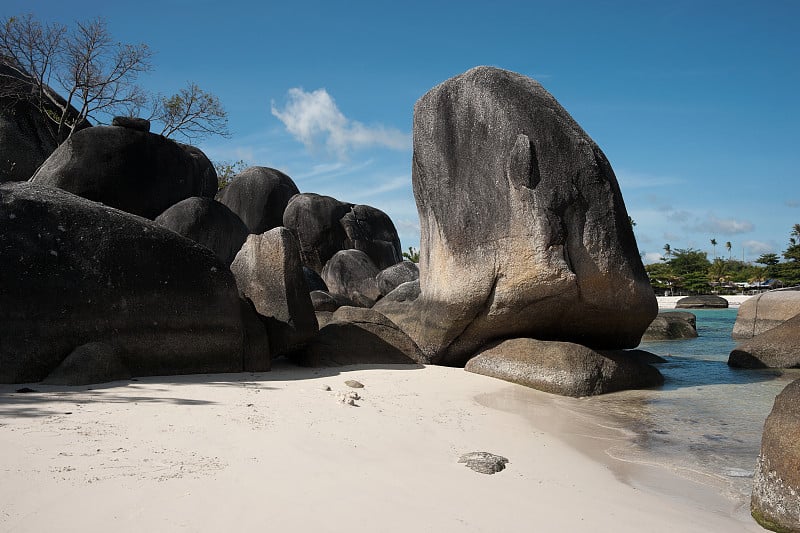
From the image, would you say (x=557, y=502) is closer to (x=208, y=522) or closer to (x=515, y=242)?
(x=208, y=522)

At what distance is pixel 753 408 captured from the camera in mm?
6625

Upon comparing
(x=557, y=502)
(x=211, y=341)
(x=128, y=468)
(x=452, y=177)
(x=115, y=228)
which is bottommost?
(x=557, y=502)

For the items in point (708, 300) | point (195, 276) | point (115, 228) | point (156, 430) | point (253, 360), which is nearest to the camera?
point (156, 430)

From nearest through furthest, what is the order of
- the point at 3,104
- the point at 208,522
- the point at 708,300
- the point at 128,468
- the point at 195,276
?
the point at 208,522 < the point at 128,468 < the point at 195,276 < the point at 3,104 < the point at 708,300

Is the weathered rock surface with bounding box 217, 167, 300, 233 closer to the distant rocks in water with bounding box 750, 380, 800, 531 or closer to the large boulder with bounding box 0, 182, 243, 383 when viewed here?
the large boulder with bounding box 0, 182, 243, 383

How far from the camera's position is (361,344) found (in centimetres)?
822

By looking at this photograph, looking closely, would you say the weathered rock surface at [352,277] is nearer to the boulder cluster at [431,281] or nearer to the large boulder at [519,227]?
the boulder cluster at [431,281]

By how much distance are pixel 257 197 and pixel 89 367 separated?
17.9m

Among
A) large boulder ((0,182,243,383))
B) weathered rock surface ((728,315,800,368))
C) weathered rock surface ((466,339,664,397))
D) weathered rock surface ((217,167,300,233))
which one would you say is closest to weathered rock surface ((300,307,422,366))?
weathered rock surface ((466,339,664,397))

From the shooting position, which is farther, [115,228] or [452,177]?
[452,177]

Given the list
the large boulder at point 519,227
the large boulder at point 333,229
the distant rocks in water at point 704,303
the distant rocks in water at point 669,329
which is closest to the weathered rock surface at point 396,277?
the distant rocks in water at point 669,329

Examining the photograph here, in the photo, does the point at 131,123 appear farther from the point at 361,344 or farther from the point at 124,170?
the point at 361,344

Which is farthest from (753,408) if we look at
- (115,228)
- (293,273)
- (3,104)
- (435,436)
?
(3,104)

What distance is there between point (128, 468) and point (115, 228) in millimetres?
3389
